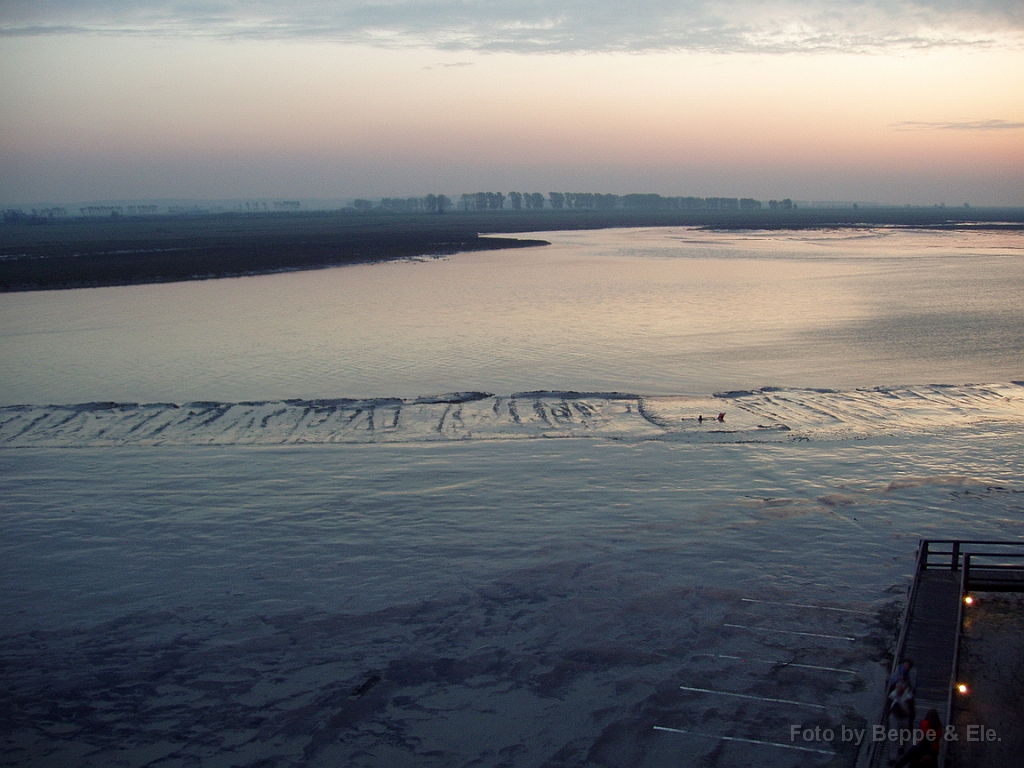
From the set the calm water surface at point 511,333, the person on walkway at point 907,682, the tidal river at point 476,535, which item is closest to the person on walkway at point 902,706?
the person on walkway at point 907,682

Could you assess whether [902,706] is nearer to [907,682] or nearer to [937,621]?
[907,682]

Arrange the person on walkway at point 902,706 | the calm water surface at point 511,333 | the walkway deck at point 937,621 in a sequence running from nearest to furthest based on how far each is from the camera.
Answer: the person on walkway at point 902,706, the walkway deck at point 937,621, the calm water surface at point 511,333

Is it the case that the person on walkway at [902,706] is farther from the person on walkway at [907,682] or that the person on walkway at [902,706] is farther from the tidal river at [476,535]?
the tidal river at [476,535]

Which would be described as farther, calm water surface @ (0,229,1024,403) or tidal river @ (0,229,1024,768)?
calm water surface @ (0,229,1024,403)

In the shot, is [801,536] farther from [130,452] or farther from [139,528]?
[130,452]

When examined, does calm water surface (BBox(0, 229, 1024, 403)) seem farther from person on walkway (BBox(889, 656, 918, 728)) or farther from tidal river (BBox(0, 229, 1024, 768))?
person on walkway (BBox(889, 656, 918, 728))

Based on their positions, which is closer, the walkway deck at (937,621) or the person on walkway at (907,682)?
the person on walkway at (907,682)

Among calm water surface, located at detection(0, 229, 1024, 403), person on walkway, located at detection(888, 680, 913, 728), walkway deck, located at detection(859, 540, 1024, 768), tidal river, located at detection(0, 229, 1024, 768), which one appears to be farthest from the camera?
calm water surface, located at detection(0, 229, 1024, 403)

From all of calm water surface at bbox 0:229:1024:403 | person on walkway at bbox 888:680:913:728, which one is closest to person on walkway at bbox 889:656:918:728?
person on walkway at bbox 888:680:913:728

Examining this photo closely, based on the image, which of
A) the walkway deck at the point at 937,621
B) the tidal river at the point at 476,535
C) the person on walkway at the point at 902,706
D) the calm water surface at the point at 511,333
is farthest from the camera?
the calm water surface at the point at 511,333

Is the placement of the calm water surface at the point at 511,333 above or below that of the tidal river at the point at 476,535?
above

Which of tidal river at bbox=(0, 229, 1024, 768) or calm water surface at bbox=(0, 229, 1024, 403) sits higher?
calm water surface at bbox=(0, 229, 1024, 403)
